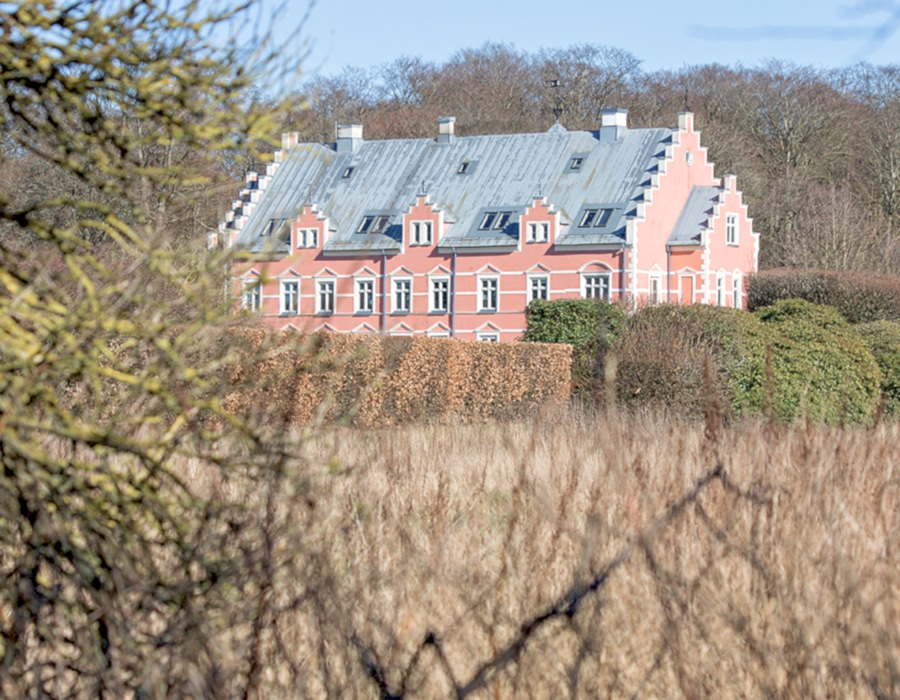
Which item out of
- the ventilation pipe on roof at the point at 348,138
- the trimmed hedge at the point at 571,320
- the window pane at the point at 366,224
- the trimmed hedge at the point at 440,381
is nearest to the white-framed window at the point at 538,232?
the window pane at the point at 366,224

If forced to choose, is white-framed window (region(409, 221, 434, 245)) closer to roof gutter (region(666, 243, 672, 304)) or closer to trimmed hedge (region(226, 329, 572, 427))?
roof gutter (region(666, 243, 672, 304))

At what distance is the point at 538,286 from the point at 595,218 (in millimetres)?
2941

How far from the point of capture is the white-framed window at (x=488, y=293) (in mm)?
42906

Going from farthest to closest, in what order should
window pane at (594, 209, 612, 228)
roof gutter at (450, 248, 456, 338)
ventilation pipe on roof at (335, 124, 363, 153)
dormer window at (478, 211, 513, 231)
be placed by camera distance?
1. ventilation pipe on roof at (335, 124, 363, 153)
2. roof gutter at (450, 248, 456, 338)
3. dormer window at (478, 211, 513, 231)
4. window pane at (594, 209, 612, 228)

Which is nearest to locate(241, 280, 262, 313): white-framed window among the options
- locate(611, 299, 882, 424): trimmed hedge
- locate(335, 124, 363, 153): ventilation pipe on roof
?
locate(611, 299, 882, 424): trimmed hedge

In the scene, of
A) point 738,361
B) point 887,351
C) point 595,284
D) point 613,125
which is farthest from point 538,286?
point 738,361

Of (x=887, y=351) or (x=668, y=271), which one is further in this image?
(x=668, y=271)

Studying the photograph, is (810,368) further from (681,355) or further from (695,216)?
(695,216)

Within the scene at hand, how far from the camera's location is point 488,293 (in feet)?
141

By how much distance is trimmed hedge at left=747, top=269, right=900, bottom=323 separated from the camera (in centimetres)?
3422

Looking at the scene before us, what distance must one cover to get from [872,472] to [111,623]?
4.87 m

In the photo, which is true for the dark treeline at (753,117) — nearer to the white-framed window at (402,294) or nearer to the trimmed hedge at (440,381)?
the white-framed window at (402,294)

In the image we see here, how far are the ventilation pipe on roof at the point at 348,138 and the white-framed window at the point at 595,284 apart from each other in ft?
36.5

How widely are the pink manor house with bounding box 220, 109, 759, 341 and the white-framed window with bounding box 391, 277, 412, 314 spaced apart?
6 cm
